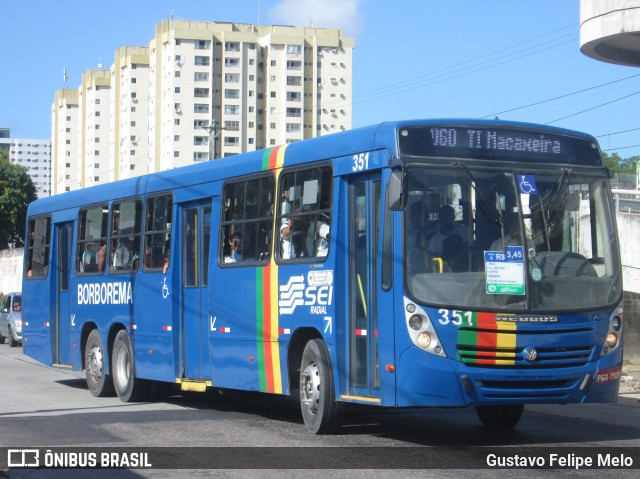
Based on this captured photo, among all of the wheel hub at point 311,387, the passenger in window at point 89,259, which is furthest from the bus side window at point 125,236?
the wheel hub at point 311,387

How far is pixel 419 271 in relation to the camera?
10133mm

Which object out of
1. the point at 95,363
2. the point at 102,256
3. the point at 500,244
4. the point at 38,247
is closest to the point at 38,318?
the point at 38,247

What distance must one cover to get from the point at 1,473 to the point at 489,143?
544 cm

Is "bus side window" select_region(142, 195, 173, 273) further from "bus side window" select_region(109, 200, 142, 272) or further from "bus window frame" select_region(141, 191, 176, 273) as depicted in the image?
"bus side window" select_region(109, 200, 142, 272)

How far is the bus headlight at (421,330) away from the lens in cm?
993

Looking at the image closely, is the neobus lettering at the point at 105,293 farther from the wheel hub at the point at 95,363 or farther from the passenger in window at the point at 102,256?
the wheel hub at the point at 95,363

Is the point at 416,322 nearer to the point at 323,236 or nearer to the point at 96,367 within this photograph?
the point at 323,236

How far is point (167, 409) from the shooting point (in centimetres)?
1484

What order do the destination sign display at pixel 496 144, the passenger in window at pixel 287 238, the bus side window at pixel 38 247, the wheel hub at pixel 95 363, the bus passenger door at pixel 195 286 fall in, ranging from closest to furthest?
1. the destination sign display at pixel 496 144
2. the passenger in window at pixel 287 238
3. the bus passenger door at pixel 195 286
4. the wheel hub at pixel 95 363
5. the bus side window at pixel 38 247

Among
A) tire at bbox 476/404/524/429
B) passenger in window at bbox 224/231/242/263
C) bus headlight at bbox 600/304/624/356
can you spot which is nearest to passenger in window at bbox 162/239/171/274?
passenger in window at bbox 224/231/242/263

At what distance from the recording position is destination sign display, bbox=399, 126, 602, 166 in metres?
10.4

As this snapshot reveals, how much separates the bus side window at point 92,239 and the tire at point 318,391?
6509 mm

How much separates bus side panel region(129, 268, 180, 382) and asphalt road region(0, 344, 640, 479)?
57 cm

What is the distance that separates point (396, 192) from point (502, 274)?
4.11 ft
